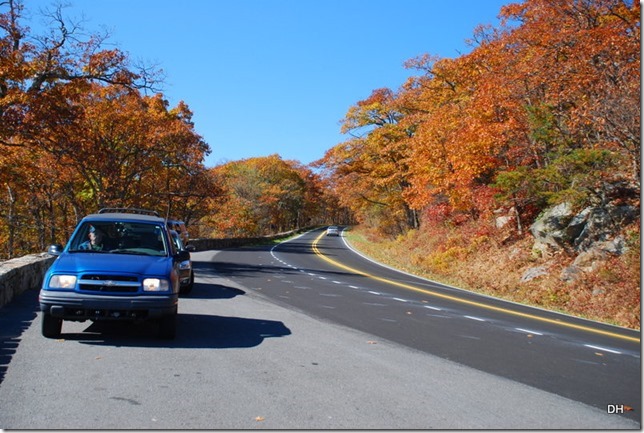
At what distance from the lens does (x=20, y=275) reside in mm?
11672

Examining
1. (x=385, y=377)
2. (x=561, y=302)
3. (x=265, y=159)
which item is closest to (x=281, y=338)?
(x=385, y=377)

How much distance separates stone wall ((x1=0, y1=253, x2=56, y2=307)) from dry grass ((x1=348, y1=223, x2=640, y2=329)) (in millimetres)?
13237

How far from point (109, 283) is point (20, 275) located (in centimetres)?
597

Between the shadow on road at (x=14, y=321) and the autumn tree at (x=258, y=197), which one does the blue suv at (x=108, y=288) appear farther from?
the autumn tree at (x=258, y=197)

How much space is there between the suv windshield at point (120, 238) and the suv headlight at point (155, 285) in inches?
37.3

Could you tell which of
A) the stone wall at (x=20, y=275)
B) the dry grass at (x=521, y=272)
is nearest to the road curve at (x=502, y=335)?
the dry grass at (x=521, y=272)

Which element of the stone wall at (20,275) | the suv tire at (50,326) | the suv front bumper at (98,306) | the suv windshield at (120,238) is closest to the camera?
the suv front bumper at (98,306)

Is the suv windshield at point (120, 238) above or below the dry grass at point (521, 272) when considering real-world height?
above

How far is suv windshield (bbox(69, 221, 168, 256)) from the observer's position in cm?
813

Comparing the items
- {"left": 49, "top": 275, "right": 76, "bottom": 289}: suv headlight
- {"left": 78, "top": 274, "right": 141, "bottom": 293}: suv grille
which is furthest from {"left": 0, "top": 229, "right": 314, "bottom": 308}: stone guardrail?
{"left": 78, "top": 274, "right": 141, "bottom": 293}: suv grille

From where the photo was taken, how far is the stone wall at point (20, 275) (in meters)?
10.2

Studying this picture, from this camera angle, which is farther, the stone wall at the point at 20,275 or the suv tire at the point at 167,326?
the stone wall at the point at 20,275

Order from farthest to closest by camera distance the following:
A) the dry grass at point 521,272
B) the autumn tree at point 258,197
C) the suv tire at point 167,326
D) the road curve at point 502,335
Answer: the autumn tree at point 258,197, the dry grass at point 521,272, the suv tire at point 167,326, the road curve at point 502,335

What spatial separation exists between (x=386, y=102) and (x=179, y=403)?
127 ft
